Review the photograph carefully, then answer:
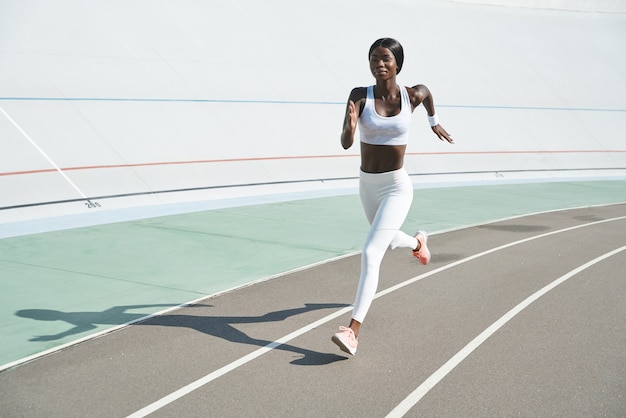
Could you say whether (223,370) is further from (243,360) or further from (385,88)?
(385,88)

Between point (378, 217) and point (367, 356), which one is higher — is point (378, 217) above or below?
above

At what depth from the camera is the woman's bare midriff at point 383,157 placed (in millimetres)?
6809

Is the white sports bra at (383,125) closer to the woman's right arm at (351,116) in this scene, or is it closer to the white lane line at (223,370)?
the woman's right arm at (351,116)

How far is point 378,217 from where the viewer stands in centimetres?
679

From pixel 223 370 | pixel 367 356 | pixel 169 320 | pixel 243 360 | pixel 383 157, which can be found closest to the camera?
pixel 223 370

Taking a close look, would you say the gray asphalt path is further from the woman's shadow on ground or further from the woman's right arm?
the woman's right arm

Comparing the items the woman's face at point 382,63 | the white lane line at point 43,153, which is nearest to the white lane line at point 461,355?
the woman's face at point 382,63

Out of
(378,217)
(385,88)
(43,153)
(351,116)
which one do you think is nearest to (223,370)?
(378,217)

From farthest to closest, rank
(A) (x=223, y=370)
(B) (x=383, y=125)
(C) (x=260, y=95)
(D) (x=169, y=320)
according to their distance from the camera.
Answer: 1. (C) (x=260, y=95)
2. (D) (x=169, y=320)
3. (B) (x=383, y=125)
4. (A) (x=223, y=370)

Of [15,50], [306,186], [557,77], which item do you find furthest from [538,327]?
[557,77]

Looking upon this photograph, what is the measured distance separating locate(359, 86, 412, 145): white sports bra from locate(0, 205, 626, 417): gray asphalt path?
1.70 meters

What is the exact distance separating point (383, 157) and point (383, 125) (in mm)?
280

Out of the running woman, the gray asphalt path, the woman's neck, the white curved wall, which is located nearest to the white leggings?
the running woman

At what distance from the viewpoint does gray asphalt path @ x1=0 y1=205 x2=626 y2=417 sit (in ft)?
17.6
